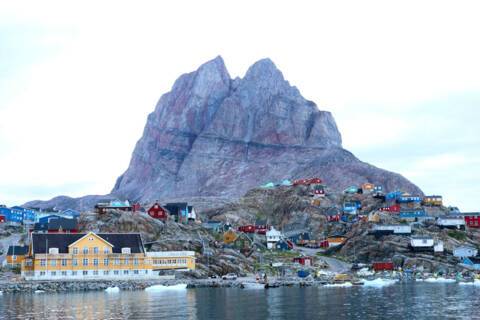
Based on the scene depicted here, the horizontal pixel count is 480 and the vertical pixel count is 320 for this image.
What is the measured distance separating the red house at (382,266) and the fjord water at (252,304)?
38246mm

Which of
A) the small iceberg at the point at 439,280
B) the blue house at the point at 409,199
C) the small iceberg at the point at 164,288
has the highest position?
the blue house at the point at 409,199

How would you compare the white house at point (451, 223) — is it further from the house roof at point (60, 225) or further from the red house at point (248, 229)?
the house roof at point (60, 225)

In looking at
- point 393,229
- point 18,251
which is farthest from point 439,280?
point 18,251

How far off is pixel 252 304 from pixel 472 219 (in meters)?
114

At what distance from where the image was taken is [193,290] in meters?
104

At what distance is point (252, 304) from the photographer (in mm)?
79562

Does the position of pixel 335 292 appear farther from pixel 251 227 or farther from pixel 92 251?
pixel 251 227

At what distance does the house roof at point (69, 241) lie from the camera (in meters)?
115

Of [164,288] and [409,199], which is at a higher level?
[409,199]

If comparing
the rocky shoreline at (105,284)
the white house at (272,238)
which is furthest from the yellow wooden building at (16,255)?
the white house at (272,238)

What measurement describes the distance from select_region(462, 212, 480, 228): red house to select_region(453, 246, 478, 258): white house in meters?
26.5

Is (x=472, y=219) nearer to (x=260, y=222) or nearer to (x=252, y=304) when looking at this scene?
(x=260, y=222)

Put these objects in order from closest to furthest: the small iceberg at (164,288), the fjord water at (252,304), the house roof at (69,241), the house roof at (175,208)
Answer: the fjord water at (252,304)
the small iceberg at (164,288)
the house roof at (69,241)
the house roof at (175,208)

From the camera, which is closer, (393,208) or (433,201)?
(393,208)
